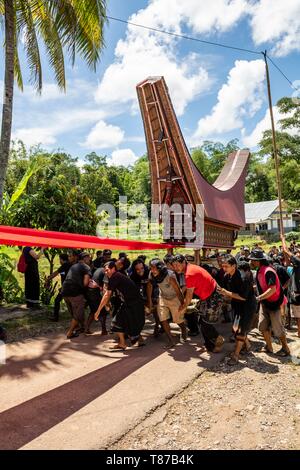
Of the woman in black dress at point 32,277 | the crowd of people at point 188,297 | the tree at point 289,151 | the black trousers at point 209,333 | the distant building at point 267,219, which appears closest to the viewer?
the crowd of people at point 188,297

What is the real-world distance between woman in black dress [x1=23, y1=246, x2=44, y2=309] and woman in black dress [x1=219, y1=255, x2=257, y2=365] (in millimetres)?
5162

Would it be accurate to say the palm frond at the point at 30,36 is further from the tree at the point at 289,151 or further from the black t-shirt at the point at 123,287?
the tree at the point at 289,151

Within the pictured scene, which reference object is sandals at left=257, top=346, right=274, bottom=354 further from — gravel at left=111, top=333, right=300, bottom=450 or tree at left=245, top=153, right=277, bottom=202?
tree at left=245, top=153, right=277, bottom=202

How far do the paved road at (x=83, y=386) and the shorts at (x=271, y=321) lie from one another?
0.82 m

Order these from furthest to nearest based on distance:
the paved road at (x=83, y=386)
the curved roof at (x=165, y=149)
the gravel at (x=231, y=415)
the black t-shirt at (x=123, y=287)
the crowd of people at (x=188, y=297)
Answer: the curved roof at (x=165, y=149), the black t-shirt at (x=123, y=287), the crowd of people at (x=188, y=297), the paved road at (x=83, y=386), the gravel at (x=231, y=415)

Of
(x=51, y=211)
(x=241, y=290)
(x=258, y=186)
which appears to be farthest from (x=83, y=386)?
(x=258, y=186)

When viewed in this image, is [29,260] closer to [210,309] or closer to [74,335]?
[74,335]

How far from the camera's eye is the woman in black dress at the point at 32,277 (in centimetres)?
869

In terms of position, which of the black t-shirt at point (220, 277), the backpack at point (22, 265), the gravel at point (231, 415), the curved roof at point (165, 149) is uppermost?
the curved roof at point (165, 149)

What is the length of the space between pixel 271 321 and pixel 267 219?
41833 mm

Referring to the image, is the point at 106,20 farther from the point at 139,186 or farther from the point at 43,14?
the point at 139,186

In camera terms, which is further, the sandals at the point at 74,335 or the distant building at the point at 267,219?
the distant building at the point at 267,219

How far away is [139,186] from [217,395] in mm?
58164

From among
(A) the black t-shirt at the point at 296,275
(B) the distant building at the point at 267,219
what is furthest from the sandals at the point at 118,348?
(B) the distant building at the point at 267,219
